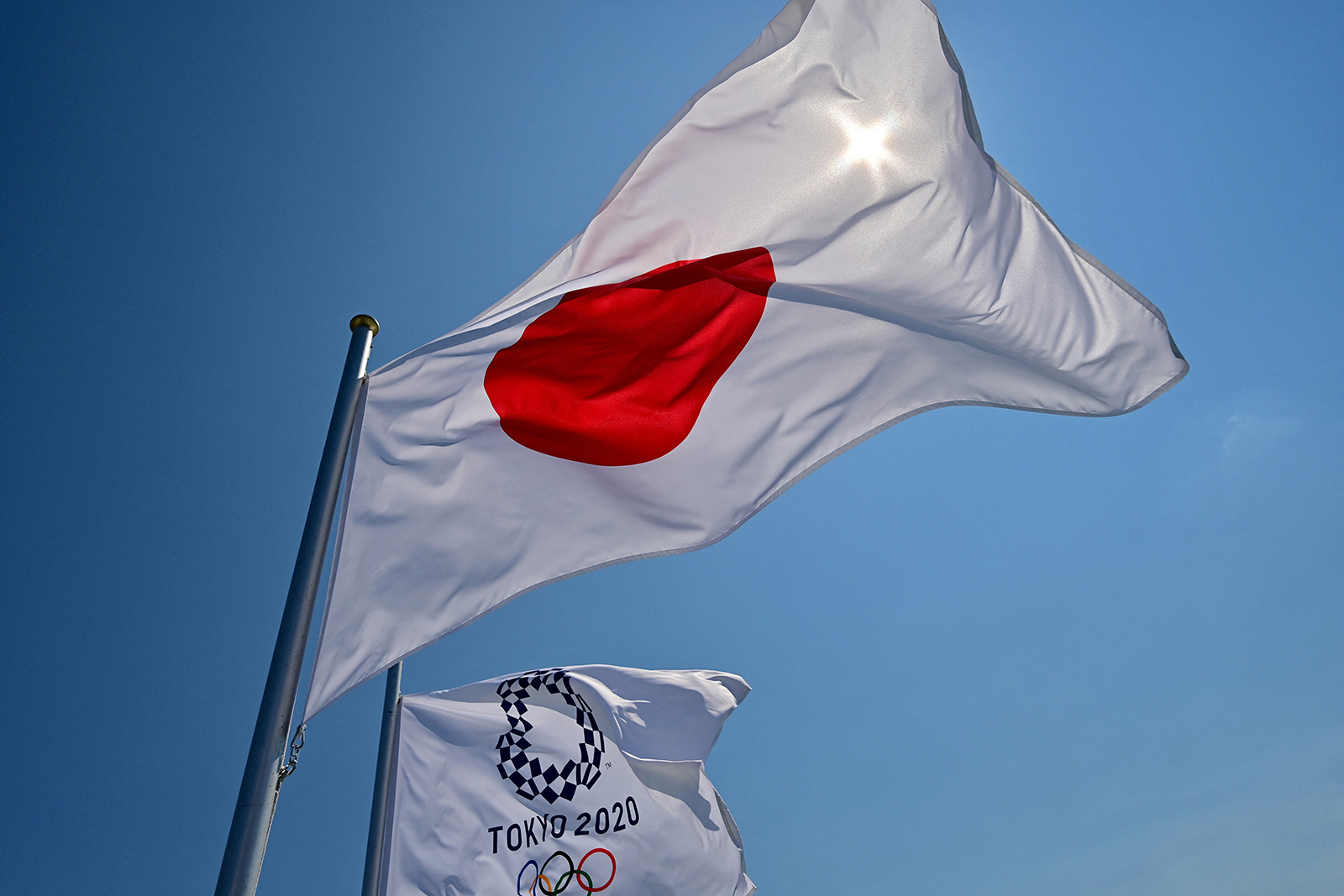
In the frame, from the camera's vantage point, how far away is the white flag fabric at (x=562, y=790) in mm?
6473

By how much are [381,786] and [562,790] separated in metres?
1.57

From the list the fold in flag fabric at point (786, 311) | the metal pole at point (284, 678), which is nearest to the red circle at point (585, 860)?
the fold in flag fabric at point (786, 311)

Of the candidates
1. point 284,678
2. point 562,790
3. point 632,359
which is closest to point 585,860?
point 562,790

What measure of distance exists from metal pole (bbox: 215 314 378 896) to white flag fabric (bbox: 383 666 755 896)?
11.0 ft

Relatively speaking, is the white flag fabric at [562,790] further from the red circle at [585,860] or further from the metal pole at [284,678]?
the metal pole at [284,678]

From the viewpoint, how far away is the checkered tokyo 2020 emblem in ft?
23.1

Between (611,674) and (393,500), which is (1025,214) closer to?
(393,500)

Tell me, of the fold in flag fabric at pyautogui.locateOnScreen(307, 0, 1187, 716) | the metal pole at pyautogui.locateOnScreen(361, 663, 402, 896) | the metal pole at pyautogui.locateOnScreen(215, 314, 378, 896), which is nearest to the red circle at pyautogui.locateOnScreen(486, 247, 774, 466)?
the fold in flag fabric at pyautogui.locateOnScreen(307, 0, 1187, 716)

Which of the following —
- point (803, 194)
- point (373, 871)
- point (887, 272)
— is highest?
point (803, 194)

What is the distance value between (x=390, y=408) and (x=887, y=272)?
3042mm

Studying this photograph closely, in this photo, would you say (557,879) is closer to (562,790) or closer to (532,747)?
(562,790)

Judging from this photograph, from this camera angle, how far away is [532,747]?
23.8ft

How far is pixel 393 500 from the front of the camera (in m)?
4.15

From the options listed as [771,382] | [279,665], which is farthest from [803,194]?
[279,665]
